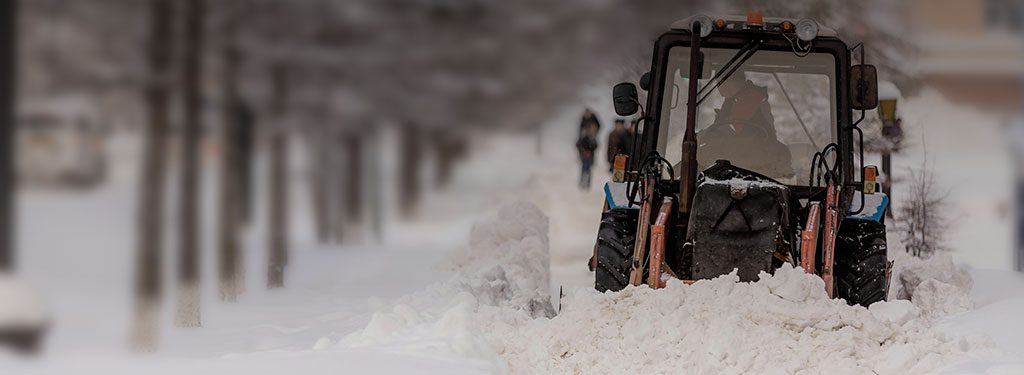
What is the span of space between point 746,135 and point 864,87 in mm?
971

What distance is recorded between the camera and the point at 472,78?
2956 cm

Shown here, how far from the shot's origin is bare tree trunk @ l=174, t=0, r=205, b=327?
12.6 meters

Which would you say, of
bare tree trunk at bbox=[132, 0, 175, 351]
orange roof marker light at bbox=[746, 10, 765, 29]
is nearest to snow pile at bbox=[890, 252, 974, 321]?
orange roof marker light at bbox=[746, 10, 765, 29]

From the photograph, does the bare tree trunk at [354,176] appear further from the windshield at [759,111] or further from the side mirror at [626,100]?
the side mirror at [626,100]

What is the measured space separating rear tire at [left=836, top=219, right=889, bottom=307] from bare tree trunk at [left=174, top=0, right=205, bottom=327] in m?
5.62

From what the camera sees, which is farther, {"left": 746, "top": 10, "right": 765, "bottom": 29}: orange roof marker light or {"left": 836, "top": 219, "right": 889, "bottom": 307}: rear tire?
{"left": 746, "top": 10, "right": 765, "bottom": 29}: orange roof marker light

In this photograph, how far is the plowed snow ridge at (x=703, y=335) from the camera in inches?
339

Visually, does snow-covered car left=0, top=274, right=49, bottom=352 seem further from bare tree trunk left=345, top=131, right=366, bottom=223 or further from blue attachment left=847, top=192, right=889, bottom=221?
bare tree trunk left=345, top=131, right=366, bottom=223

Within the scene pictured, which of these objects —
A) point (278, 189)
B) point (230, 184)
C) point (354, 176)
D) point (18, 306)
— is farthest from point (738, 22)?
point (354, 176)

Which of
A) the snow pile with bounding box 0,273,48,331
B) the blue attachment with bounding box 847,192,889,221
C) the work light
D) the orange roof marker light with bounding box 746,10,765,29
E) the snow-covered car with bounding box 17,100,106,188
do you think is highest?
the orange roof marker light with bounding box 746,10,765,29

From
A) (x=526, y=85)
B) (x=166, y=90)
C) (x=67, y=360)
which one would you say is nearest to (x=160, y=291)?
(x=166, y=90)

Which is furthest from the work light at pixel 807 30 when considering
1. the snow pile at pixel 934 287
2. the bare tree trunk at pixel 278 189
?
the bare tree trunk at pixel 278 189

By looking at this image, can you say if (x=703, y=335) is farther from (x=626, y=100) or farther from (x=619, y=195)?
(x=619, y=195)

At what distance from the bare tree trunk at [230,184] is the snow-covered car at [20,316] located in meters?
7.44
